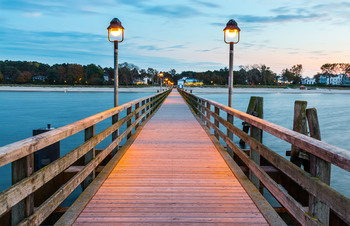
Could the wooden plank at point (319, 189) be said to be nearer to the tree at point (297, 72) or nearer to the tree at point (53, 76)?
the tree at point (53, 76)

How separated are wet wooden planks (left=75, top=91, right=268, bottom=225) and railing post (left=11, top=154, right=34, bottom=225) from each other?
2.33 feet

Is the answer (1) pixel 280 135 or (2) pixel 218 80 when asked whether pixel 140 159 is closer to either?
(1) pixel 280 135

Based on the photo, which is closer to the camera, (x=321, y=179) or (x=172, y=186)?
(x=321, y=179)

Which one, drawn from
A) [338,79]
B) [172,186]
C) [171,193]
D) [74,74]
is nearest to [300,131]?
[172,186]

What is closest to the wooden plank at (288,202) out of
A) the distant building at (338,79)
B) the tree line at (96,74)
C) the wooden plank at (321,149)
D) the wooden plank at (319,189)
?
the wooden plank at (319,189)

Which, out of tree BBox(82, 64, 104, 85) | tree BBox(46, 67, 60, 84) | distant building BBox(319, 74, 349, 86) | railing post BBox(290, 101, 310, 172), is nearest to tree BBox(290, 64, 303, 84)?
distant building BBox(319, 74, 349, 86)

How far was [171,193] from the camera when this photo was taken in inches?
146

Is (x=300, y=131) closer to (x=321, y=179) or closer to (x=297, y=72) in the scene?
(x=321, y=179)

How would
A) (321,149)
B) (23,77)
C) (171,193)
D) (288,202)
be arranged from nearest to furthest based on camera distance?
(321,149) < (288,202) < (171,193) < (23,77)

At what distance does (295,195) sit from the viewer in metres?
5.29

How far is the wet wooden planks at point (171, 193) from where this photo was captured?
3010mm

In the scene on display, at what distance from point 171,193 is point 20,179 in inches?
76.9

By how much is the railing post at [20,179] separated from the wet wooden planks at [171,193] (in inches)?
28.0

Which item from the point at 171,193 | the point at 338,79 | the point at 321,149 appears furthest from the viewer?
the point at 338,79
